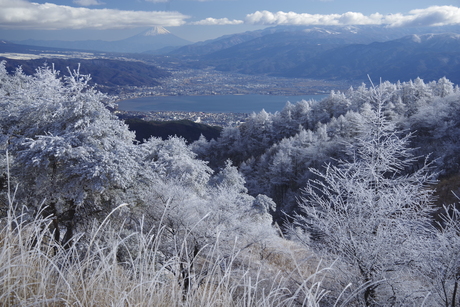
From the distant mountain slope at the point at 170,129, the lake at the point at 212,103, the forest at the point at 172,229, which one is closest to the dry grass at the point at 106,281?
the forest at the point at 172,229

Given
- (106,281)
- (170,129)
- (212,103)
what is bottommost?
(170,129)

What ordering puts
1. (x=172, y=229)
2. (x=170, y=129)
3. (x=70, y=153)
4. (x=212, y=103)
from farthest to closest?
(x=212, y=103), (x=170, y=129), (x=172, y=229), (x=70, y=153)

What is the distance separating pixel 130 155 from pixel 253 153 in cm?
3617

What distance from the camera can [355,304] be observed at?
5.18m

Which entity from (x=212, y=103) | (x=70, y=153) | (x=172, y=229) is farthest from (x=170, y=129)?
(x=212, y=103)

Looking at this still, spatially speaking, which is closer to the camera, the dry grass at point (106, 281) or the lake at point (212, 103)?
the dry grass at point (106, 281)

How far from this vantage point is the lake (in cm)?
9840

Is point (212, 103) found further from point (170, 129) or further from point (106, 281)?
point (106, 281)

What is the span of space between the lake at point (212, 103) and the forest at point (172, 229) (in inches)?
3311

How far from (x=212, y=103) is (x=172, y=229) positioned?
107925 mm

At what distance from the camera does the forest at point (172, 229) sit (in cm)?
184

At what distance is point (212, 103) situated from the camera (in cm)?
11356

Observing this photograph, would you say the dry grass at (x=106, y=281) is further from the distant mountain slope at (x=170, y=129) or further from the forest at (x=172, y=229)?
the distant mountain slope at (x=170, y=129)

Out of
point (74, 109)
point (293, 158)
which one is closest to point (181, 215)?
point (74, 109)
